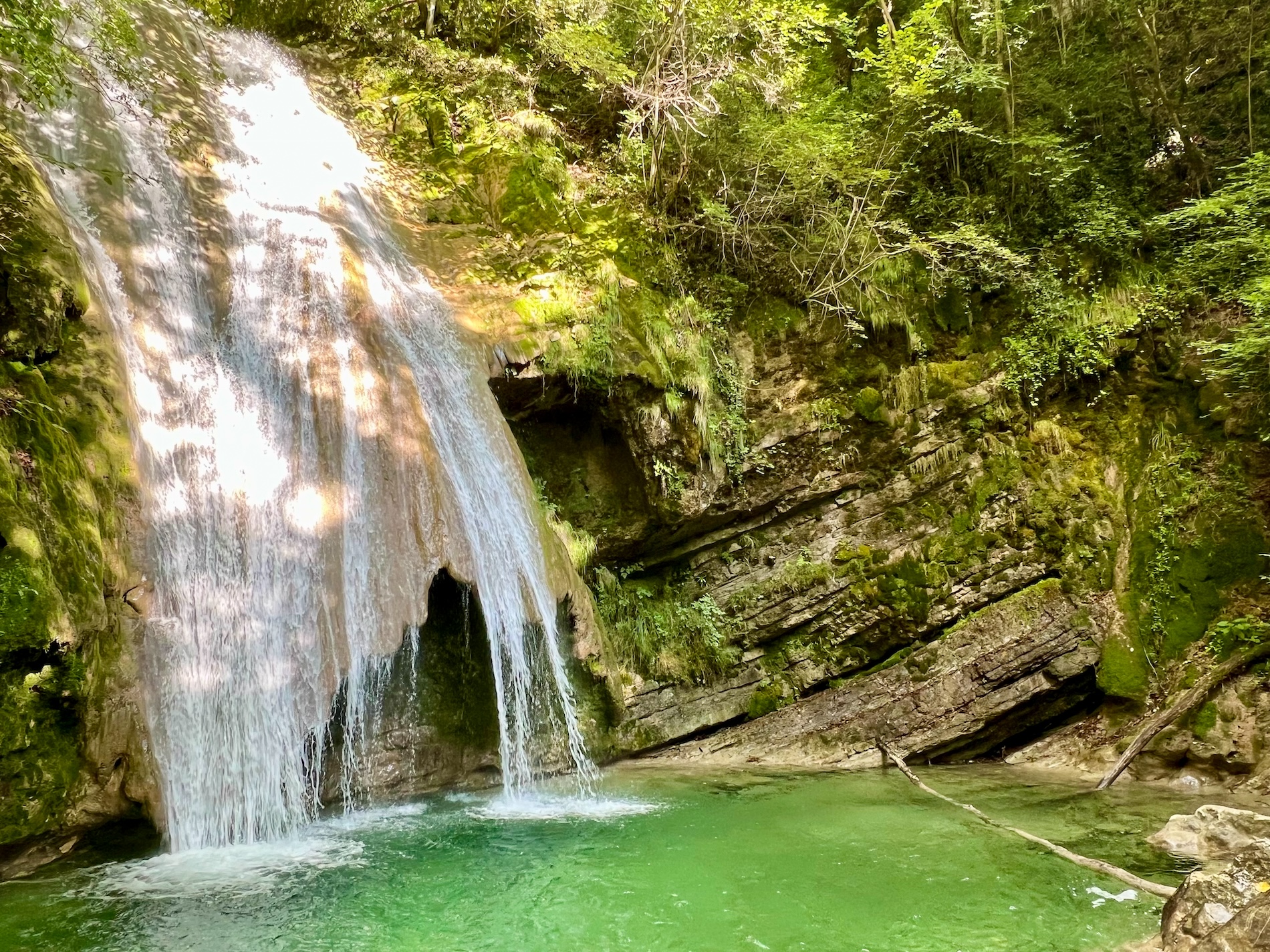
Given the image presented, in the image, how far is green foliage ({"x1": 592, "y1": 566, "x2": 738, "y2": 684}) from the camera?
8766 mm

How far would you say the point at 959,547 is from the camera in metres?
9.20

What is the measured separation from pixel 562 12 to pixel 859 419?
7.88 meters

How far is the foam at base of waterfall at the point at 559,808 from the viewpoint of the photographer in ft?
20.0

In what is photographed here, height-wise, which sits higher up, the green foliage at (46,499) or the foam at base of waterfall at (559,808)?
the green foliage at (46,499)

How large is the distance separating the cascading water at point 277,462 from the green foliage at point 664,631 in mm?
1217

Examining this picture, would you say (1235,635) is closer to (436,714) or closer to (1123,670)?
(1123,670)

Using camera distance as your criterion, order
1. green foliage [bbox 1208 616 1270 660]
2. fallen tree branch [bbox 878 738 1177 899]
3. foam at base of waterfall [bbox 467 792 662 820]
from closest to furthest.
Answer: fallen tree branch [bbox 878 738 1177 899], foam at base of waterfall [bbox 467 792 662 820], green foliage [bbox 1208 616 1270 660]

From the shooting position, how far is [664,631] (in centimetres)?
890

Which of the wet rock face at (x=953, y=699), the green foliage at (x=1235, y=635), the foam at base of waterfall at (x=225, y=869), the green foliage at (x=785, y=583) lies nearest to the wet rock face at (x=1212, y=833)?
the wet rock face at (x=953, y=699)

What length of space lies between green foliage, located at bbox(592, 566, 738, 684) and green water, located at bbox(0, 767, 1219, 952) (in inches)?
101

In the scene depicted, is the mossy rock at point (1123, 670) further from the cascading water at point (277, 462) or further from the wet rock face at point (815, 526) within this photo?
the cascading water at point (277, 462)

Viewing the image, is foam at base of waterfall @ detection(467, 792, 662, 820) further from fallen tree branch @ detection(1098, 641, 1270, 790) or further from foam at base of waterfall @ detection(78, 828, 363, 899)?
fallen tree branch @ detection(1098, 641, 1270, 790)

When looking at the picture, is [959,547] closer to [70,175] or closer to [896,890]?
[896,890]

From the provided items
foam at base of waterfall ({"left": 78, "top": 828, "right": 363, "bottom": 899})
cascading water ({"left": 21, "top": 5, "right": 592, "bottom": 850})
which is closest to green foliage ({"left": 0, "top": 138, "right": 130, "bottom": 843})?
cascading water ({"left": 21, "top": 5, "right": 592, "bottom": 850})
